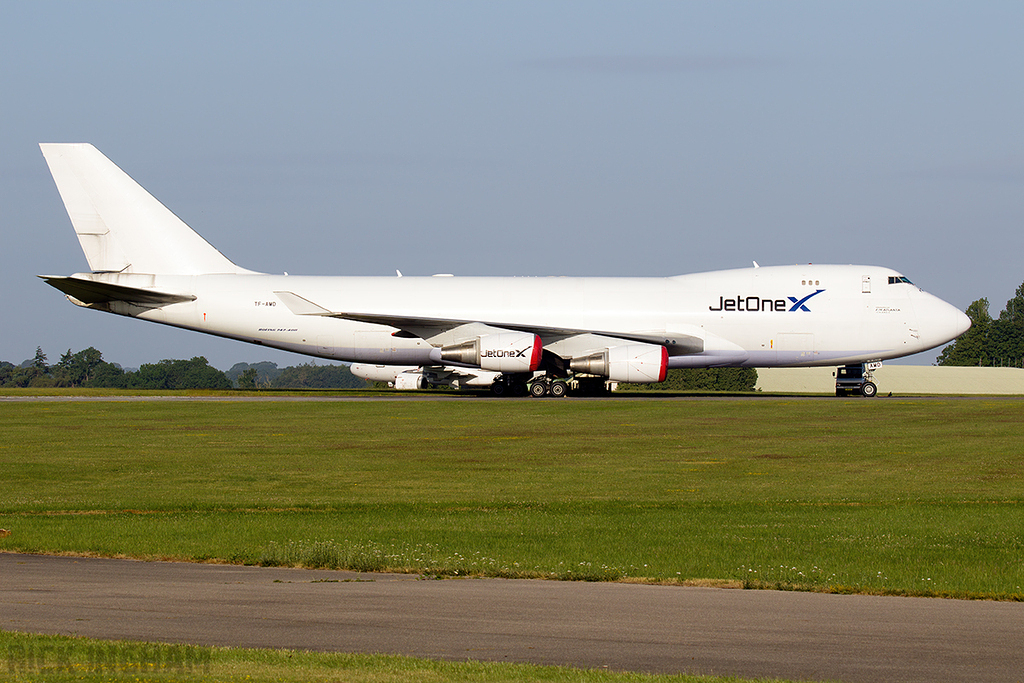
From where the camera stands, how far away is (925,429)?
97.8ft

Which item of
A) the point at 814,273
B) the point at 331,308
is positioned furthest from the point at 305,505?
the point at 814,273

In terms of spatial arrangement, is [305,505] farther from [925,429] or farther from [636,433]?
[925,429]

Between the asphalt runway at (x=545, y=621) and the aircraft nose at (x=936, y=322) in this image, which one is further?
the aircraft nose at (x=936, y=322)

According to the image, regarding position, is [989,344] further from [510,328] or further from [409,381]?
[510,328]

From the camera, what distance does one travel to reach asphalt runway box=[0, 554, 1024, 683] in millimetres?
8344

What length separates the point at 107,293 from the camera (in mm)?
45125

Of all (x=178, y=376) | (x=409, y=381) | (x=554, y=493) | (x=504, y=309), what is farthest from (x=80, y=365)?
(x=554, y=493)

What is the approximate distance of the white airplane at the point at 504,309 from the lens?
44281 millimetres

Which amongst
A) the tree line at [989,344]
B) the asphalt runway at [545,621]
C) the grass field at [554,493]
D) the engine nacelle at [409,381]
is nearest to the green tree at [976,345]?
the tree line at [989,344]

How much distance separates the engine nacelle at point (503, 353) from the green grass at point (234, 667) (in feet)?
114

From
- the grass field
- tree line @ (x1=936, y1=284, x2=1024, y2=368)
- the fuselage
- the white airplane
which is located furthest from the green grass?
tree line @ (x1=936, y1=284, x2=1024, y2=368)

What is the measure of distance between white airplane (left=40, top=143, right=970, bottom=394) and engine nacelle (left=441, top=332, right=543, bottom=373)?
5 centimetres

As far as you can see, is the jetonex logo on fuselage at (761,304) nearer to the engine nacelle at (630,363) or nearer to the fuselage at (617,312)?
the fuselage at (617,312)

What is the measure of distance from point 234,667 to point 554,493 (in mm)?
11311
